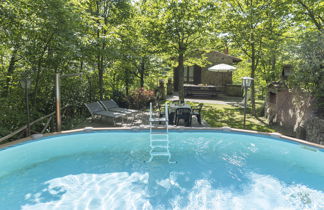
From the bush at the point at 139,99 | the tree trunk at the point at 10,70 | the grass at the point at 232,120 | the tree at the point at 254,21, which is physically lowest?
the grass at the point at 232,120

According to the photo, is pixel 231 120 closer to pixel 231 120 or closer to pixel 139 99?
pixel 231 120

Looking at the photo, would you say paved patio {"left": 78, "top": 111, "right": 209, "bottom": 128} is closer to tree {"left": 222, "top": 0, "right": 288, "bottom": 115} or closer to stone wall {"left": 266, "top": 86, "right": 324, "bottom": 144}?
stone wall {"left": 266, "top": 86, "right": 324, "bottom": 144}

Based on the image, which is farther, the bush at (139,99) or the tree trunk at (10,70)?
the bush at (139,99)

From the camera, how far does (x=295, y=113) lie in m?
9.31

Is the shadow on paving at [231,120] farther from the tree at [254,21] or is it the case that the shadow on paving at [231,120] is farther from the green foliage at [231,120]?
the tree at [254,21]

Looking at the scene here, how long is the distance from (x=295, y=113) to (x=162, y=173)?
6.85 metres

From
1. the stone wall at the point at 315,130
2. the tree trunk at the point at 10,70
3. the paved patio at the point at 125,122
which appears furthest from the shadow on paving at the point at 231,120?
the tree trunk at the point at 10,70

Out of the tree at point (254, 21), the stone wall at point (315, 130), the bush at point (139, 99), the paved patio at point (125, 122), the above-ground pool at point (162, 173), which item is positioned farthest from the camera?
the bush at point (139, 99)

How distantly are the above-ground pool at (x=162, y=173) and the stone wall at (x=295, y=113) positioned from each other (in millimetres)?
1446

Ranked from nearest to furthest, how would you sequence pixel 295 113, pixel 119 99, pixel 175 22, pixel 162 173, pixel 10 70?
pixel 162 173, pixel 10 70, pixel 295 113, pixel 175 22, pixel 119 99

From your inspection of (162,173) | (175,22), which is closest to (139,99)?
(175,22)

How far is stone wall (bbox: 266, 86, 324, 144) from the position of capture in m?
7.72

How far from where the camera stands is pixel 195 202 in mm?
4727

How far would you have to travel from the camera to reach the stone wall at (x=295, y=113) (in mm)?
7725
